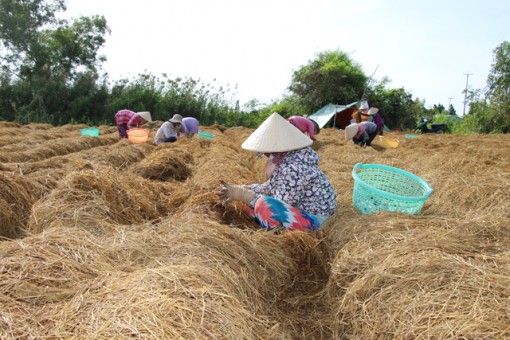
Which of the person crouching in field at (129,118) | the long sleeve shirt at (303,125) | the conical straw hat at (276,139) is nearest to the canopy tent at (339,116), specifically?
the person crouching in field at (129,118)

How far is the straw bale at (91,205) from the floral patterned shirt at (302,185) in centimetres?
118

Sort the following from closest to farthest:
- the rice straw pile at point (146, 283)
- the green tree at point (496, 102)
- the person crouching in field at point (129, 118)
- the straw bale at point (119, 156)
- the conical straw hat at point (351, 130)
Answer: the rice straw pile at point (146, 283), the straw bale at point (119, 156), the conical straw hat at point (351, 130), the person crouching in field at point (129, 118), the green tree at point (496, 102)

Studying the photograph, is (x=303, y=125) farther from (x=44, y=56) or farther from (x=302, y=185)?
(x=44, y=56)

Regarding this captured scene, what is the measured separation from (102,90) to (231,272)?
29.5 metres

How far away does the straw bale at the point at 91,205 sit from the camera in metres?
3.09

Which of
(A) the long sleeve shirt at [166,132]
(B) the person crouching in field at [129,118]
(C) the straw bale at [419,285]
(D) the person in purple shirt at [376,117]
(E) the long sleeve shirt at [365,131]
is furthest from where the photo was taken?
(D) the person in purple shirt at [376,117]

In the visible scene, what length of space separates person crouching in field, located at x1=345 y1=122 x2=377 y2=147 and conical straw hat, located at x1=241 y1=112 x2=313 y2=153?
7137mm

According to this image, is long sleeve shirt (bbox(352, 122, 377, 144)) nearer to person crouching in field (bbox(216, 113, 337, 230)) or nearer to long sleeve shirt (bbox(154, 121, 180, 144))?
long sleeve shirt (bbox(154, 121, 180, 144))

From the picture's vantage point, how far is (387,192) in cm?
377

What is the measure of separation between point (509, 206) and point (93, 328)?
13.3 ft

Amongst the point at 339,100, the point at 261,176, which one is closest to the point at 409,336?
the point at 261,176

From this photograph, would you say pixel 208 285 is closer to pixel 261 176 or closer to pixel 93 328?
pixel 93 328

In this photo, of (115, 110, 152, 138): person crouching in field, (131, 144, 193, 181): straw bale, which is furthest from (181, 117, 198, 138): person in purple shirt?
(131, 144, 193, 181): straw bale

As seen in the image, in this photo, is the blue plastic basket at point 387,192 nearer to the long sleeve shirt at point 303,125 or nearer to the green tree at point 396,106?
the long sleeve shirt at point 303,125
